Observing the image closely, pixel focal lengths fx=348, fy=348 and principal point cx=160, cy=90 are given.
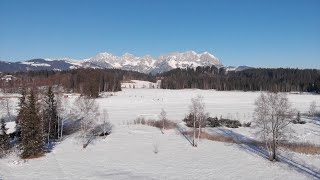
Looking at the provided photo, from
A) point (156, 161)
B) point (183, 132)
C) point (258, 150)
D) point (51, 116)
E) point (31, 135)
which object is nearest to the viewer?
point (156, 161)

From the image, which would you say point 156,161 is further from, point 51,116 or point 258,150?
point 51,116

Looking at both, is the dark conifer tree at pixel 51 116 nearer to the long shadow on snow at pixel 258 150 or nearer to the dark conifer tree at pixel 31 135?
the dark conifer tree at pixel 31 135

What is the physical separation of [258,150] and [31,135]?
33396 millimetres

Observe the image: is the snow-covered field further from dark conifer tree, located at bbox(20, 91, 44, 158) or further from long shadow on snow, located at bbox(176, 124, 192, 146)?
dark conifer tree, located at bbox(20, 91, 44, 158)

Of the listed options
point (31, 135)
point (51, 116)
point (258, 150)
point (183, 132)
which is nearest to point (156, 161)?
point (258, 150)

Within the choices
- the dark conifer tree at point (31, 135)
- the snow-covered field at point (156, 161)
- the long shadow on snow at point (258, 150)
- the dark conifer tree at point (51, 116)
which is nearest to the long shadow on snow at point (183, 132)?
the snow-covered field at point (156, 161)

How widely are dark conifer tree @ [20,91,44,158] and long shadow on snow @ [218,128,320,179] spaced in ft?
101

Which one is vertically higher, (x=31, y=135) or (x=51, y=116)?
(x=51, y=116)

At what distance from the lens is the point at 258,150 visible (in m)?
52.6

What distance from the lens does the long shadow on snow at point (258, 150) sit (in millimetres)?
40531

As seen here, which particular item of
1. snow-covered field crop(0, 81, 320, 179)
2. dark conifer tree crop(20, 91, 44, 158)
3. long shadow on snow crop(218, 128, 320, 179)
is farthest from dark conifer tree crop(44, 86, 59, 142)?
long shadow on snow crop(218, 128, 320, 179)

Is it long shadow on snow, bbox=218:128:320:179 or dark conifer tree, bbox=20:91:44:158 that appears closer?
long shadow on snow, bbox=218:128:320:179

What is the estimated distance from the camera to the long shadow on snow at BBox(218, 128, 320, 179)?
40531 millimetres

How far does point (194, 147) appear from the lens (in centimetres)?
5588
